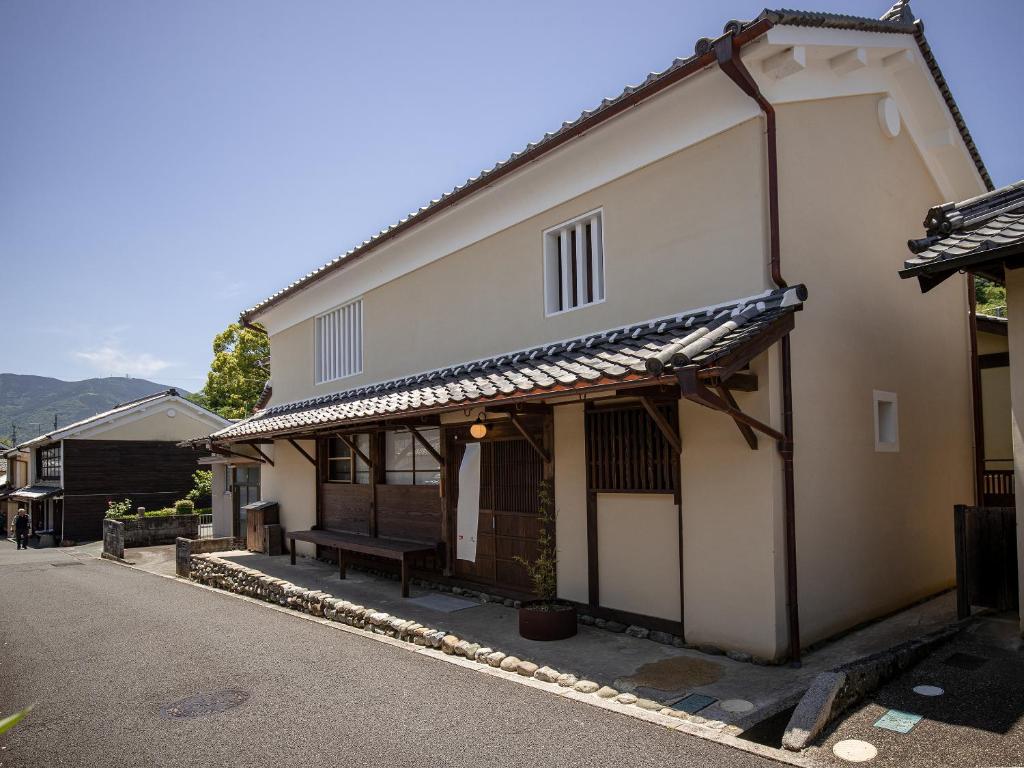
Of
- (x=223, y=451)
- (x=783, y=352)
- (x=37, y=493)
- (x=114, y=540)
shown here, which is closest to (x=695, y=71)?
(x=783, y=352)

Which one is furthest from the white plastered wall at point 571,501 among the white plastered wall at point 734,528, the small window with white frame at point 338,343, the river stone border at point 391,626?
the small window with white frame at point 338,343

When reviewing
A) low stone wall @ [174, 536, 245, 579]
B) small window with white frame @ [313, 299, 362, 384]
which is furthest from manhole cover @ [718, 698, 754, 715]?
low stone wall @ [174, 536, 245, 579]

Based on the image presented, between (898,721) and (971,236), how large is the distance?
431cm

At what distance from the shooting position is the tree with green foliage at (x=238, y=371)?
33.6 metres

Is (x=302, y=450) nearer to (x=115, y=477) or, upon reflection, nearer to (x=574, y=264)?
(x=574, y=264)

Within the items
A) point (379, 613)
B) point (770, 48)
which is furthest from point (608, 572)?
point (770, 48)

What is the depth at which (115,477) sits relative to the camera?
93.9 ft

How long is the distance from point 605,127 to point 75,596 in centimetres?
1211

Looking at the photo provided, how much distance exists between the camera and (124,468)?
28875 millimetres

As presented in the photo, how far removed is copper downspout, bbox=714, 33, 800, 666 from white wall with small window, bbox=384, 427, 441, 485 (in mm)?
5684

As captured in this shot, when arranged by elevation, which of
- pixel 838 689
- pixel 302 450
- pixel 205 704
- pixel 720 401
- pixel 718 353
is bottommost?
pixel 205 704

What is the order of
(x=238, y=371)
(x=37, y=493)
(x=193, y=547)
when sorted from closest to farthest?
1. (x=193, y=547)
2. (x=37, y=493)
3. (x=238, y=371)

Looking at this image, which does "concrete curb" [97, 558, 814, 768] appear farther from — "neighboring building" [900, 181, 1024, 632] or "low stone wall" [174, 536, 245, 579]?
"low stone wall" [174, 536, 245, 579]

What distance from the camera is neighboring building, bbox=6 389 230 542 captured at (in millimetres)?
27531
